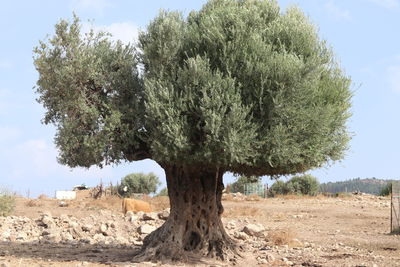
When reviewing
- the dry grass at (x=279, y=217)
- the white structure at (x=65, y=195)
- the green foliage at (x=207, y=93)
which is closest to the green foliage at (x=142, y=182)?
the white structure at (x=65, y=195)

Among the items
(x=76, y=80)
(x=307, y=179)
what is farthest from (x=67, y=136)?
(x=307, y=179)

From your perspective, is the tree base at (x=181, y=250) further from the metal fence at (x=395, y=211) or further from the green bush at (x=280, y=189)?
the green bush at (x=280, y=189)

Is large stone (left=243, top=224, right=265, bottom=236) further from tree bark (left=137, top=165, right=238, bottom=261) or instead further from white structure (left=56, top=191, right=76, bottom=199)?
white structure (left=56, top=191, right=76, bottom=199)

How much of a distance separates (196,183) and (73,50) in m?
5.85

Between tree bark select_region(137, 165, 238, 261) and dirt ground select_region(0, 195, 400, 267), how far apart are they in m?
0.62

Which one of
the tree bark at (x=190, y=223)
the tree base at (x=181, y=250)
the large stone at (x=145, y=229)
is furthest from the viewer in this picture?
the large stone at (x=145, y=229)

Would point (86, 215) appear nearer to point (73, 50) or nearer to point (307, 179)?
point (73, 50)

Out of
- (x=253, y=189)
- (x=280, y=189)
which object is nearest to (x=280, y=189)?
(x=280, y=189)

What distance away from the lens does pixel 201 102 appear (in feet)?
50.3

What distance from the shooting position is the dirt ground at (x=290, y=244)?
60.5 ft

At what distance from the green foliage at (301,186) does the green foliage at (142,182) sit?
15.8 m

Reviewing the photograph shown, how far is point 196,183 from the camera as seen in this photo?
→ 58.7ft

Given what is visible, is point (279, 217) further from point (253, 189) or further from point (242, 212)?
point (253, 189)

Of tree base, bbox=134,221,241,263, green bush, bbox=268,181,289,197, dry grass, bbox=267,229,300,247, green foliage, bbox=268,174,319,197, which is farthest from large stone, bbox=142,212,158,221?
green bush, bbox=268,181,289,197
